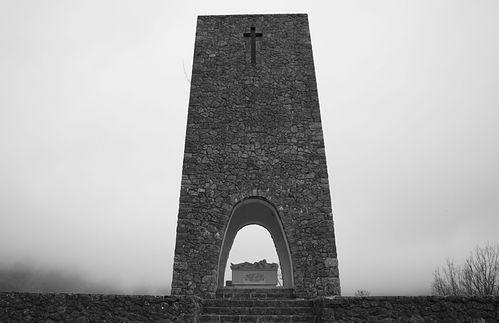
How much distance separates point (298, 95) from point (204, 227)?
4.71 metres

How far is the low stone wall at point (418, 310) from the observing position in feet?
17.7

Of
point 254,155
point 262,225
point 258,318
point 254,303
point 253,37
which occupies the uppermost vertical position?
point 253,37

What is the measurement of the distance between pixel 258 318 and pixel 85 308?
9.71ft

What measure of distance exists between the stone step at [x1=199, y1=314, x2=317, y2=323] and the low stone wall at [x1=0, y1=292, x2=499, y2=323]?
106 cm

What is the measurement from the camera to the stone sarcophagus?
33.6ft

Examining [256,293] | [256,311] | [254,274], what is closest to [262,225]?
[254,274]

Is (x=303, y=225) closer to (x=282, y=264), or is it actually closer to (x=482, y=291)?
(x=282, y=264)

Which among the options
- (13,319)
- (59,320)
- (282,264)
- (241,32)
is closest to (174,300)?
(59,320)

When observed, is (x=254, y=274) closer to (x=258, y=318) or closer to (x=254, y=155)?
(x=254, y=155)

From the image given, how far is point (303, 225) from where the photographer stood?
9.12 metres

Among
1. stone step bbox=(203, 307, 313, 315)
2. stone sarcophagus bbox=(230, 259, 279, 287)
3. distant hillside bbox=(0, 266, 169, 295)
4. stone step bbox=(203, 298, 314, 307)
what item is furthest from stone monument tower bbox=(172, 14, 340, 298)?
distant hillside bbox=(0, 266, 169, 295)

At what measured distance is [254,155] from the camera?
9898mm

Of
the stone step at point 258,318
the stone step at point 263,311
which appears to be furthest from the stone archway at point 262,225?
the stone step at point 258,318

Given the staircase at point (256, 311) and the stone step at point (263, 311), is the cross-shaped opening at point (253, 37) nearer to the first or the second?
the staircase at point (256, 311)
